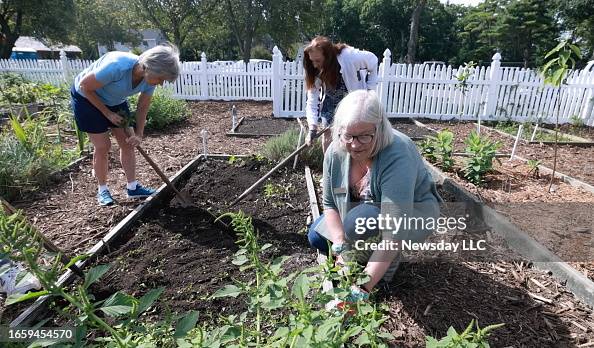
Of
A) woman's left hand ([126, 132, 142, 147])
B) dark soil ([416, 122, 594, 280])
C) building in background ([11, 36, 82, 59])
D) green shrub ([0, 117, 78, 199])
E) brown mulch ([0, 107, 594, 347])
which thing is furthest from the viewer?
building in background ([11, 36, 82, 59])

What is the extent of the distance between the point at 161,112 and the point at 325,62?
455 centimetres

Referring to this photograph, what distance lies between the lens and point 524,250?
2.59 meters

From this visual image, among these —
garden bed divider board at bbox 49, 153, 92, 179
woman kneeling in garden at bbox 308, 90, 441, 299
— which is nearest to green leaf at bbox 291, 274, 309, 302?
woman kneeling in garden at bbox 308, 90, 441, 299

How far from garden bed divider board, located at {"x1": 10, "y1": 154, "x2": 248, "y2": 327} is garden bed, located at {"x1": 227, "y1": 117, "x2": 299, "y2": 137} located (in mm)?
2326

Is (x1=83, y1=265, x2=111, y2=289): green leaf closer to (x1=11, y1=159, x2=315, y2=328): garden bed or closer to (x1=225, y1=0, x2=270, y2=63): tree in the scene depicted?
(x1=11, y1=159, x2=315, y2=328): garden bed

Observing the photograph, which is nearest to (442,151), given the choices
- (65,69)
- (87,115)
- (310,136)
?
(310,136)

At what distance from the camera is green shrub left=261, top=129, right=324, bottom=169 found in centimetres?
443

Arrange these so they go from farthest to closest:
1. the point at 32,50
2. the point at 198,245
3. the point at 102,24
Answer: the point at 32,50, the point at 102,24, the point at 198,245

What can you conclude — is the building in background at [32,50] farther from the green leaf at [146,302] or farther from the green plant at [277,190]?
Answer: the green leaf at [146,302]

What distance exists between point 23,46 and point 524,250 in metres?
53.6

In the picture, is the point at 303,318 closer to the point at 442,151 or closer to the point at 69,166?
the point at 442,151

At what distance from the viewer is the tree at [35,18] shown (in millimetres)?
16766

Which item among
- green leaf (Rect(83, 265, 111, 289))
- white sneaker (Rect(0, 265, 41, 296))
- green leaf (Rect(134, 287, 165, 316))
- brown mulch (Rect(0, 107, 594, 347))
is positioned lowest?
brown mulch (Rect(0, 107, 594, 347))

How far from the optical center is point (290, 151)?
15.0ft
